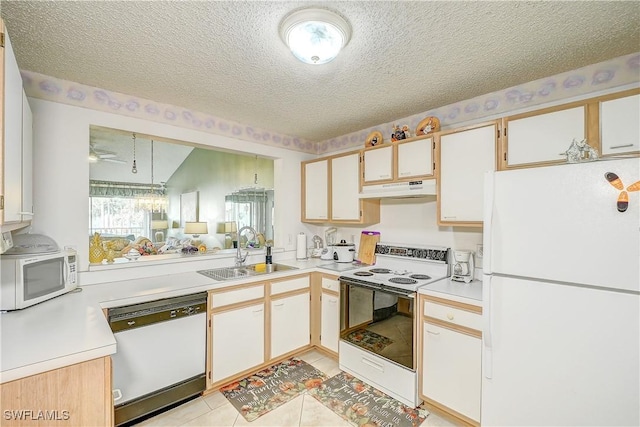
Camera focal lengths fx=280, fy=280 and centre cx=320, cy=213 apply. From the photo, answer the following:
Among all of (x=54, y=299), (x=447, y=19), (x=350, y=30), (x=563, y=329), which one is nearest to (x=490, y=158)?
(x=447, y=19)

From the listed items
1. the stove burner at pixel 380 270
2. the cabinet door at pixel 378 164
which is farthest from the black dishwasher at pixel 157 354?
the cabinet door at pixel 378 164

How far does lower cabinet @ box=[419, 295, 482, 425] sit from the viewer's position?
5.79ft

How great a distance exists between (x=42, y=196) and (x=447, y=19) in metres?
2.73

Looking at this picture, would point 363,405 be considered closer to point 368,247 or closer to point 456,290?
point 456,290

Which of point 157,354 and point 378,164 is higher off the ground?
point 378,164

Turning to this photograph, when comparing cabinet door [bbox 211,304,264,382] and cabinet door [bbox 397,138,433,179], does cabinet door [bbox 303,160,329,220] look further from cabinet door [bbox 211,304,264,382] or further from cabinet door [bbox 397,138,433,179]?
cabinet door [bbox 211,304,264,382]

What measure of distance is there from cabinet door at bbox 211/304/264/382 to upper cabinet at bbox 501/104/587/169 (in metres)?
2.27

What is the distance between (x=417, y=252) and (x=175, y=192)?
243 inches

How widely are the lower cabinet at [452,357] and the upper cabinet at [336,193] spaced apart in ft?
3.86

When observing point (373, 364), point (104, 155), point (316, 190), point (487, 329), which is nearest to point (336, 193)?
point (316, 190)

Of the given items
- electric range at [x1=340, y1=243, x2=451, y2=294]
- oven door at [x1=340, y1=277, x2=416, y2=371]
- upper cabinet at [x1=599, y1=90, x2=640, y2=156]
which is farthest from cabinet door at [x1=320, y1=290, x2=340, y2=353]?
upper cabinet at [x1=599, y1=90, x2=640, y2=156]

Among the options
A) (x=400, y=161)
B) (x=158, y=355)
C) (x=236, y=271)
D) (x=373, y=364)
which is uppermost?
(x=400, y=161)

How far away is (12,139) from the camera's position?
116cm

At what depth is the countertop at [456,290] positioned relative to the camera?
1812 millimetres
